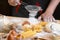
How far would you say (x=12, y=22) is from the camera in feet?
3.39

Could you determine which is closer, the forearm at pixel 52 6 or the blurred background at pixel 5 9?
the forearm at pixel 52 6

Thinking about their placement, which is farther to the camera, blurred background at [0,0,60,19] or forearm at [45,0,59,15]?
blurred background at [0,0,60,19]

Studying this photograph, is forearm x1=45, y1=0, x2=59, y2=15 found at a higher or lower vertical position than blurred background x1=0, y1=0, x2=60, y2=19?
higher

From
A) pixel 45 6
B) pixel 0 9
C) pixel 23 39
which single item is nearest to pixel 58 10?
pixel 45 6

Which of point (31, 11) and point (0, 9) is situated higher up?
point (31, 11)

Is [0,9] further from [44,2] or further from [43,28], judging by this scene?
[43,28]

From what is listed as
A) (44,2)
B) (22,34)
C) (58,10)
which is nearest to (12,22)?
(22,34)

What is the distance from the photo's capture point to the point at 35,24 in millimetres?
1012

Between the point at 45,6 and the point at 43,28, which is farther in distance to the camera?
the point at 45,6

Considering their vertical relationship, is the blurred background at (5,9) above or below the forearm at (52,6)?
below

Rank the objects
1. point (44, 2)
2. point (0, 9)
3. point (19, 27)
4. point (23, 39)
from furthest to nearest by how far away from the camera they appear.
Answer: point (0, 9) → point (44, 2) → point (19, 27) → point (23, 39)

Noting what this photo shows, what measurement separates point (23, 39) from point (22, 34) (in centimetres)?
4

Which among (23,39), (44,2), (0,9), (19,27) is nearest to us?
(23,39)

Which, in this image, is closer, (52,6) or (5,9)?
(52,6)
